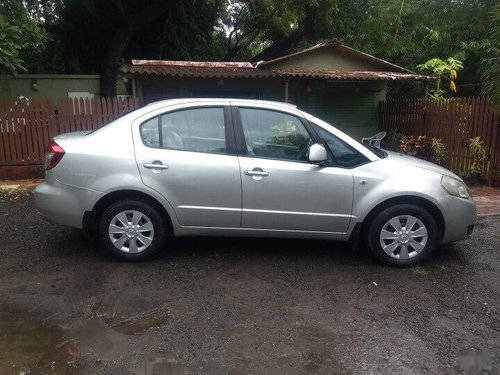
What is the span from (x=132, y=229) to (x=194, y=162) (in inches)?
35.8

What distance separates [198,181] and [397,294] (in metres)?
2.10

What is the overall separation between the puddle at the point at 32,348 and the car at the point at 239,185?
1.23 meters

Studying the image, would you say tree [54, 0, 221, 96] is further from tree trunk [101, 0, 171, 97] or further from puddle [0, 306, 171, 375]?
puddle [0, 306, 171, 375]

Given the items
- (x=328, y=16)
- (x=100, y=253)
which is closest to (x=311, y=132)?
(x=100, y=253)

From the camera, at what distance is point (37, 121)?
8.89 metres

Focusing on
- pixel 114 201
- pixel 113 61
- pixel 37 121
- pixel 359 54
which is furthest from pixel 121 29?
pixel 114 201

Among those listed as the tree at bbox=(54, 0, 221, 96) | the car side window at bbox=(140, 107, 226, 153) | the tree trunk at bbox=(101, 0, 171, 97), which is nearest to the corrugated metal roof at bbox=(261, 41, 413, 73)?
the tree trunk at bbox=(101, 0, 171, 97)

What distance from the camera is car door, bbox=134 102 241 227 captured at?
430 centimetres

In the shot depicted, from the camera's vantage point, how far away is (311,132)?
4.47 m

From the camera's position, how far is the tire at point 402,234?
438cm

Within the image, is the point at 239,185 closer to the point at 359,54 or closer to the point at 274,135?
the point at 274,135

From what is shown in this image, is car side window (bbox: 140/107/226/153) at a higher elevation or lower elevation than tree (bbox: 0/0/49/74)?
lower

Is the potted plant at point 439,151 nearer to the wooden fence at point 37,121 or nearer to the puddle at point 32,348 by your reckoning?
the wooden fence at point 37,121

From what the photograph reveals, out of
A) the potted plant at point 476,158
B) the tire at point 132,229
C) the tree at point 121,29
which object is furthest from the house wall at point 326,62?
the tire at point 132,229
